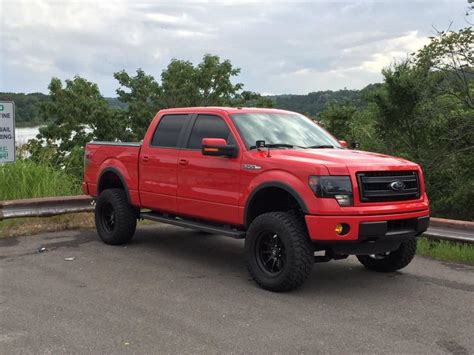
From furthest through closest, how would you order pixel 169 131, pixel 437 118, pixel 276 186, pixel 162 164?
1. pixel 437 118
2. pixel 169 131
3. pixel 162 164
4. pixel 276 186

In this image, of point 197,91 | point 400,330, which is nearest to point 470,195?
point 400,330

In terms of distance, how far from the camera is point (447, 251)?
7.64 meters

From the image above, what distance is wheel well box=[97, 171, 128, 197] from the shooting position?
8.42 meters

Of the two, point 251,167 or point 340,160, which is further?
point 251,167

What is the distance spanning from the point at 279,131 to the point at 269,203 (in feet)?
3.16

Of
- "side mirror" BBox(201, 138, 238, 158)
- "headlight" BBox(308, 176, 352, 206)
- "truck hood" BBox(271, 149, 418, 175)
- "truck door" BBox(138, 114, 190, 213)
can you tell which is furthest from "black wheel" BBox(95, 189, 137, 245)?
"headlight" BBox(308, 176, 352, 206)

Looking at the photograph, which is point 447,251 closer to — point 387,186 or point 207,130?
point 387,186

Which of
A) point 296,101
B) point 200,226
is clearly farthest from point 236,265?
point 296,101

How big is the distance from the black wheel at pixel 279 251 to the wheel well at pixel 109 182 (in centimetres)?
310

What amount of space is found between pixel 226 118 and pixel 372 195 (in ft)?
6.90

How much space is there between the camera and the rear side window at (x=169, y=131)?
740 cm

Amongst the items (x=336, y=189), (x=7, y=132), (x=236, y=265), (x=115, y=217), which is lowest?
(x=236, y=265)

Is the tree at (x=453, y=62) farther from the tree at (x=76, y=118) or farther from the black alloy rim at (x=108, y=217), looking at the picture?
the tree at (x=76, y=118)

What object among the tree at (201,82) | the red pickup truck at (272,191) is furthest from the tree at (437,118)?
the tree at (201,82)
